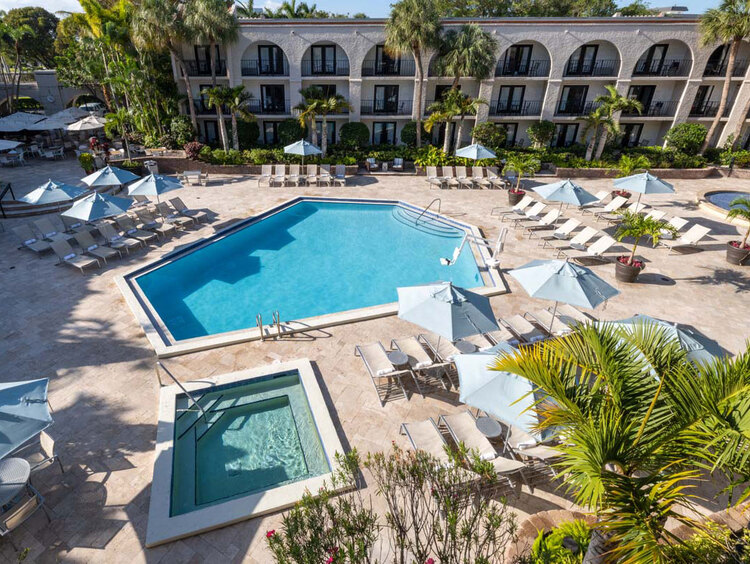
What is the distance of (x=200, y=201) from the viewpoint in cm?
2117

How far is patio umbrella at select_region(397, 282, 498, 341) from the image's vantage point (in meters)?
9.01

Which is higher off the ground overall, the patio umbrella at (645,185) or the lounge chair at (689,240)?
the patio umbrella at (645,185)

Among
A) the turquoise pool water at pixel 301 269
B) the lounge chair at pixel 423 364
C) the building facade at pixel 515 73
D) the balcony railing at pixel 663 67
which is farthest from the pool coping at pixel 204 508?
the balcony railing at pixel 663 67

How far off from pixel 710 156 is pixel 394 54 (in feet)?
77.1

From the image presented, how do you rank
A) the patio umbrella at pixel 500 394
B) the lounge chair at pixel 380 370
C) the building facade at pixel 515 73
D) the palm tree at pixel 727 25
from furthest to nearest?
the building facade at pixel 515 73 < the palm tree at pixel 727 25 < the lounge chair at pixel 380 370 < the patio umbrella at pixel 500 394

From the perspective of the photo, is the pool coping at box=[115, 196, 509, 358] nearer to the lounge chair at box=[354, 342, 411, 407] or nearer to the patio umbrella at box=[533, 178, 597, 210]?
the lounge chair at box=[354, 342, 411, 407]

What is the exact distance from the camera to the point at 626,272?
46.7 ft

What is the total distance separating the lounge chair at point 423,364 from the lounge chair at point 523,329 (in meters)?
2.44

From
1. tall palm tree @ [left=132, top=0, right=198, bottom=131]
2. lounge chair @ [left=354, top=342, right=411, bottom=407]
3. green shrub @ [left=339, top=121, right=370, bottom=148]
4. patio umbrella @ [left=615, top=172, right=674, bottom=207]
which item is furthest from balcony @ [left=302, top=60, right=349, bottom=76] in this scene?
lounge chair @ [left=354, top=342, right=411, bottom=407]

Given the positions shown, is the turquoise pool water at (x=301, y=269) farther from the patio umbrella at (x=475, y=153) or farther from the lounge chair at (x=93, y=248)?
the patio umbrella at (x=475, y=153)

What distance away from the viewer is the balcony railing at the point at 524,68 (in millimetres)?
29703

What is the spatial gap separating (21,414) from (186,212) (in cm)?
1370

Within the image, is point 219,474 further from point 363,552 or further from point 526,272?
point 526,272

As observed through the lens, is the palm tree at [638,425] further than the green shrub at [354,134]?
No
